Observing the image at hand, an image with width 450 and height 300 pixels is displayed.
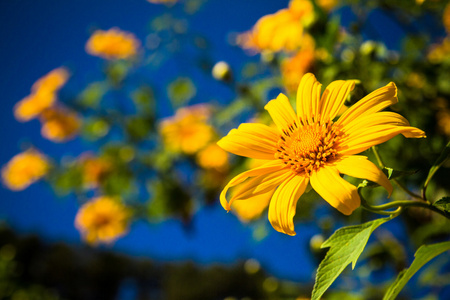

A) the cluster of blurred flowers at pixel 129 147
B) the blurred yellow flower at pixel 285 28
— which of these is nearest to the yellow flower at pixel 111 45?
the cluster of blurred flowers at pixel 129 147

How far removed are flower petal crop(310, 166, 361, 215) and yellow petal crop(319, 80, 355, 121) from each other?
0.27ft

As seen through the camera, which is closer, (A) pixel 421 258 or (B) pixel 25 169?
(A) pixel 421 258

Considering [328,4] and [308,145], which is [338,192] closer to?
[308,145]

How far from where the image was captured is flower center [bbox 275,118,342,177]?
0.38 meters

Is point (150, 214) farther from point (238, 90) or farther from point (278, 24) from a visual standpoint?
point (278, 24)

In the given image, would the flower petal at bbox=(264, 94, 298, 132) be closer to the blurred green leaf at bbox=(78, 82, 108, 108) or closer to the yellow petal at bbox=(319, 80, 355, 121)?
the yellow petal at bbox=(319, 80, 355, 121)

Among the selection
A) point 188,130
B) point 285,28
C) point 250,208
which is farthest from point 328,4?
point 188,130

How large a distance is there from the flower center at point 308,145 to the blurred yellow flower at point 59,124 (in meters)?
1.30

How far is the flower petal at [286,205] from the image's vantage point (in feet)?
1.12

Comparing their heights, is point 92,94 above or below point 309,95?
above

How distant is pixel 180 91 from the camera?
5.14ft

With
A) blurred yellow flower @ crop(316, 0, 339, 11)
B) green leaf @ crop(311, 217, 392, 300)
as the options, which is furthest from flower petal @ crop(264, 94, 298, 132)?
blurred yellow flower @ crop(316, 0, 339, 11)

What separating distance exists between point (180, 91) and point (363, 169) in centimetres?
131

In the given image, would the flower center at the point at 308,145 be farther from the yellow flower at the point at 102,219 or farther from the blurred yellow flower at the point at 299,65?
the yellow flower at the point at 102,219
